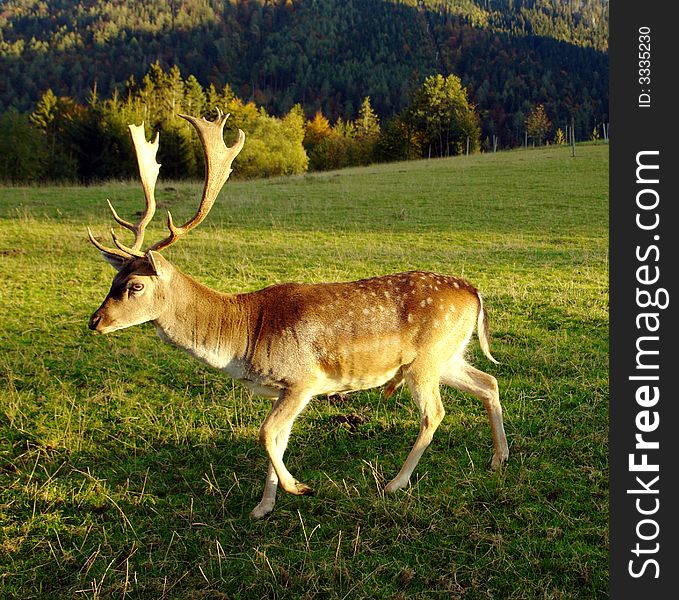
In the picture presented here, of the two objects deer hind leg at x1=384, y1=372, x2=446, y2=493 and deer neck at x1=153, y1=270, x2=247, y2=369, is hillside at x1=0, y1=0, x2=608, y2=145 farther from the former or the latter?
deer neck at x1=153, y1=270, x2=247, y2=369

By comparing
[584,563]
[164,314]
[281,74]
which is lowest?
[584,563]

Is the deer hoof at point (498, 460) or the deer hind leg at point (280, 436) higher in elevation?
the deer hind leg at point (280, 436)

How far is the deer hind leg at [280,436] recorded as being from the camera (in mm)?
4203

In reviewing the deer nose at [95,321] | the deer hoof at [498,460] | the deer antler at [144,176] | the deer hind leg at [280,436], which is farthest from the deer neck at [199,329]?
the deer hoof at [498,460]

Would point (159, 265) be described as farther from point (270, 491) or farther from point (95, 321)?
point (270, 491)

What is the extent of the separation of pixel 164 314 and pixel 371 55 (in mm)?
169128

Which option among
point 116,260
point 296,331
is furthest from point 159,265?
point 296,331

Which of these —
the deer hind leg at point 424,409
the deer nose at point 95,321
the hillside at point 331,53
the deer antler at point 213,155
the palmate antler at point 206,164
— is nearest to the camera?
the deer nose at point 95,321

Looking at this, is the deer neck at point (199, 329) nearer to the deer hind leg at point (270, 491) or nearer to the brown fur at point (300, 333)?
the brown fur at point (300, 333)

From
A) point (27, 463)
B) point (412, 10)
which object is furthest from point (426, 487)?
point (412, 10)

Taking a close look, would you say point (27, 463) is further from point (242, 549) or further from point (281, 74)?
point (281, 74)

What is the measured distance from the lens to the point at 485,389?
5109 millimetres

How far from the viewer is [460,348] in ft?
16.6

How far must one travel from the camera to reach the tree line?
4347 centimetres
